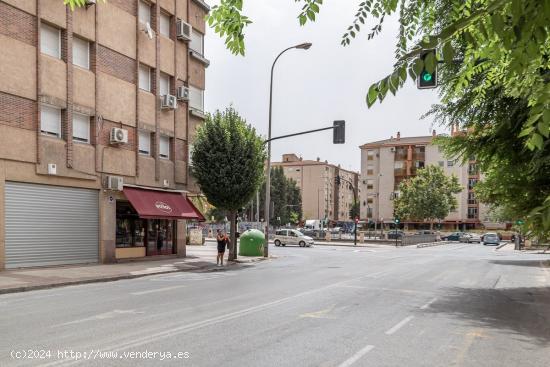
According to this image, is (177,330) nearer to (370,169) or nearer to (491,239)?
(491,239)

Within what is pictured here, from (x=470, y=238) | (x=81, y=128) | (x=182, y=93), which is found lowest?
(x=470, y=238)

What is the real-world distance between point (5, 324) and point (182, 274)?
10694mm

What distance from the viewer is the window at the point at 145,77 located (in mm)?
24531

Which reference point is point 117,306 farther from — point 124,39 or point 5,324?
point 124,39

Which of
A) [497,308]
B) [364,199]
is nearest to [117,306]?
[497,308]

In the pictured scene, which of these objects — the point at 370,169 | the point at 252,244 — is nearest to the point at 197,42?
the point at 252,244

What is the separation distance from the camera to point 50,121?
1941cm

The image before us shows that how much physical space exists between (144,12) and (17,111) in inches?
372

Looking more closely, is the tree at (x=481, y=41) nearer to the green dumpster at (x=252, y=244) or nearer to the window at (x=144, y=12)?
the window at (x=144, y=12)

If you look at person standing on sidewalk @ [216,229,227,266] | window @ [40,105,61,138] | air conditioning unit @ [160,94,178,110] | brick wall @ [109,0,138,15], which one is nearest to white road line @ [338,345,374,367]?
window @ [40,105,61,138]

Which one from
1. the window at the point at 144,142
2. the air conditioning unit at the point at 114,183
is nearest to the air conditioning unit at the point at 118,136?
the air conditioning unit at the point at 114,183

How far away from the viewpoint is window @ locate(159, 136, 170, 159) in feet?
85.1

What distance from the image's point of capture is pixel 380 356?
22.2ft

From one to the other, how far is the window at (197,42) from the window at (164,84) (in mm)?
2897
